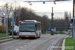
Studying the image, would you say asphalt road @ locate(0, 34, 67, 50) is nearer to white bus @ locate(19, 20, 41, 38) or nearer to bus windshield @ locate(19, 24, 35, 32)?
white bus @ locate(19, 20, 41, 38)

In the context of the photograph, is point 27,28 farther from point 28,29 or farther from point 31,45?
point 31,45

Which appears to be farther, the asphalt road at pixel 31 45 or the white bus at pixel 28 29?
the white bus at pixel 28 29

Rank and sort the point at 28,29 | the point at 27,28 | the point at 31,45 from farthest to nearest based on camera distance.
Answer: the point at 27,28, the point at 28,29, the point at 31,45

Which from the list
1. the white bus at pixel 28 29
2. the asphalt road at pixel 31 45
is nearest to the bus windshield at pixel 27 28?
the white bus at pixel 28 29

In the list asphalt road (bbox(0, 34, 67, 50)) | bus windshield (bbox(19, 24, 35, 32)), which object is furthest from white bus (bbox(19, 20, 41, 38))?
Result: asphalt road (bbox(0, 34, 67, 50))

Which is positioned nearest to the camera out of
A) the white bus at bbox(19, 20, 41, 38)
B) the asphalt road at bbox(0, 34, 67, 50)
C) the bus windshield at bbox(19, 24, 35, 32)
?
the asphalt road at bbox(0, 34, 67, 50)

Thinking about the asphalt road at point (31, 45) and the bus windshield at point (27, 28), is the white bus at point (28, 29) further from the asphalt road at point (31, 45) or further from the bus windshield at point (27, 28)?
the asphalt road at point (31, 45)

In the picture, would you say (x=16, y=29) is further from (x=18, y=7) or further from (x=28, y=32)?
(x=28, y=32)

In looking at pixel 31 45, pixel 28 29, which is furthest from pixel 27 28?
pixel 31 45

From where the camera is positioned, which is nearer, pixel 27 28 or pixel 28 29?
pixel 28 29

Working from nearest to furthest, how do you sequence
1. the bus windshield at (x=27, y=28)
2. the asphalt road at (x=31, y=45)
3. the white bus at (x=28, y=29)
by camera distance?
the asphalt road at (x=31, y=45) < the white bus at (x=28, y=29) < the bus windshield at (x=27, y=28)

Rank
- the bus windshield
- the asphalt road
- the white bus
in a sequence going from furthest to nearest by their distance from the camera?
the bus windshield < the white bus < the asphalt road

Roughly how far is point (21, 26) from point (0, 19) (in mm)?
3675

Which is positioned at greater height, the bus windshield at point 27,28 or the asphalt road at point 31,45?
the bus windshield at point 27,28
